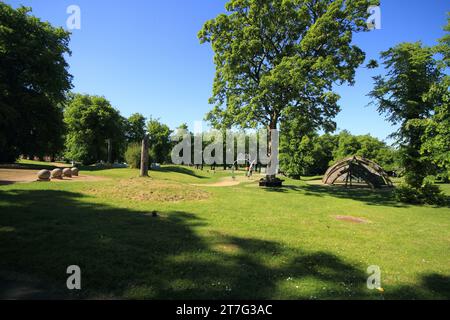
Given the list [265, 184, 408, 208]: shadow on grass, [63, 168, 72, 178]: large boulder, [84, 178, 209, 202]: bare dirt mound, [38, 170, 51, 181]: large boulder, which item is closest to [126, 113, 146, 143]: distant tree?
[63, 168, 72, 178]: large boulder

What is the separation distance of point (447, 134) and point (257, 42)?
1516 cm

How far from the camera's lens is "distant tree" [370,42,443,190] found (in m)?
19.6

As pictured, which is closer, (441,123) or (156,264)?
(156,264)

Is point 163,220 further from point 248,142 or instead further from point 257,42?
point 248,142

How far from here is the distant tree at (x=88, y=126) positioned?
47881 mm

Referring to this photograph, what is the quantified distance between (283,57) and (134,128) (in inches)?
2077

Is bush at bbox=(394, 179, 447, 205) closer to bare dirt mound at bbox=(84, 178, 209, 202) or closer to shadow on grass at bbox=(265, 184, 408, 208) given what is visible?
shadow on grass at bbox=(265, 184, 408, 208)

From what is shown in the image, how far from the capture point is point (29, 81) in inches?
1245

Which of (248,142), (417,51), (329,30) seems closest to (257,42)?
(329,30)

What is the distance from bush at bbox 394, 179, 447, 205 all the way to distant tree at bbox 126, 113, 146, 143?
58.3m

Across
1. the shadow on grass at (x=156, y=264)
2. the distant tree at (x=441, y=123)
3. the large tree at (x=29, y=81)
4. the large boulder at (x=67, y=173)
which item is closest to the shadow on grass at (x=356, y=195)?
the distant tree at (x=441, y=123)

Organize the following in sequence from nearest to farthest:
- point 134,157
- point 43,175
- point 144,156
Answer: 1. point 43,175
2. point 144,156
3. point 134,157

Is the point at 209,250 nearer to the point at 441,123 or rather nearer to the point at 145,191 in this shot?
the point at 145,191

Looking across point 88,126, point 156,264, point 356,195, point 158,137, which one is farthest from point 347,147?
point 156,264
